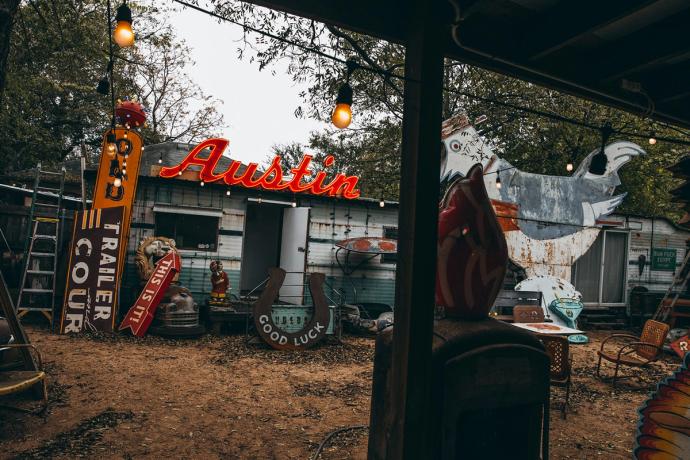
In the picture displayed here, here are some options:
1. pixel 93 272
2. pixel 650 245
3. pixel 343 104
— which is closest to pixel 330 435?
pixel 343 104

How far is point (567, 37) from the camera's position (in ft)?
11.4

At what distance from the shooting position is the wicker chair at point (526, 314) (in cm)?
833

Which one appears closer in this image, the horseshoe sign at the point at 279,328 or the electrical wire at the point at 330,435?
the electrical wire at the point at 330,435

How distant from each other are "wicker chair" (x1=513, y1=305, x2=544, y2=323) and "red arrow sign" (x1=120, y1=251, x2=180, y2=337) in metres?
6.65

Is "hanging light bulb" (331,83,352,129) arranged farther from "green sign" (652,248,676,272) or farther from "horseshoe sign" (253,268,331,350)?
"green sign" (652,248,676,272)

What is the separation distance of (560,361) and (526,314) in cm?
240

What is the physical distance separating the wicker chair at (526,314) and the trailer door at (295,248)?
16.7ft

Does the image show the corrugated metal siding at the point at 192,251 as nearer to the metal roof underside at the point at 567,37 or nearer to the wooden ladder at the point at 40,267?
the wooden ladder at the point at 40,267

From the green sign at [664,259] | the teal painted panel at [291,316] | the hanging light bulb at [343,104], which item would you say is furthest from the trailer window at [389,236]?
the green sign at [664,259]

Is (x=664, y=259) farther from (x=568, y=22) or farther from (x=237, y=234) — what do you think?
(x=568, y=22)

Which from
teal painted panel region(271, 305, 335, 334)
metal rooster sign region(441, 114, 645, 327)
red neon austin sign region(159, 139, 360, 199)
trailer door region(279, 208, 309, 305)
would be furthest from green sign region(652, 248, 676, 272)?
teal painted panel region(271, 305, 335, 334)

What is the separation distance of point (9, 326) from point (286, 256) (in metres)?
Answer: 7.27

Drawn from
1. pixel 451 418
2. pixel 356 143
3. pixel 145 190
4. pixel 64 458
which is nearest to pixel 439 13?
pixel 451 418

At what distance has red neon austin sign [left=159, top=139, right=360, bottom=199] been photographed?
10.1 metres
